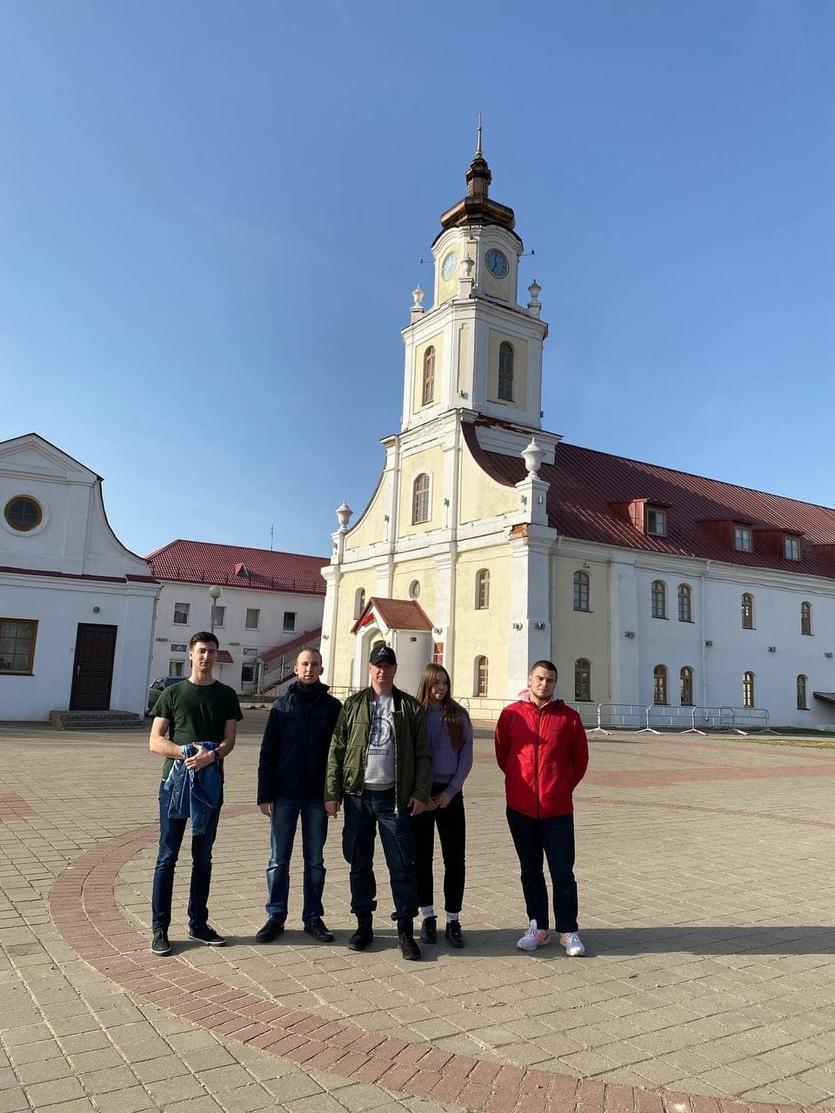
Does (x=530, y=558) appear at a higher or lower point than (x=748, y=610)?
higher

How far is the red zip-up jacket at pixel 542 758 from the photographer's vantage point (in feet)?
19.0

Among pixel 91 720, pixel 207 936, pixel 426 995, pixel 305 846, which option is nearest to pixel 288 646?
pixel 91 720

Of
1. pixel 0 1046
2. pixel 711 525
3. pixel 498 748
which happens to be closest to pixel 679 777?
pixel 498 748

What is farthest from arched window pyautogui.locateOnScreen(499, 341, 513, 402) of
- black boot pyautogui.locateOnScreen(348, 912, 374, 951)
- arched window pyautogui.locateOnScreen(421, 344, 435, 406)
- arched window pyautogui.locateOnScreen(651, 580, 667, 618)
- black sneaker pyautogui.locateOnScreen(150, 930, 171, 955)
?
black sneaker pyautogui.locateOnScreen(150, 930, 171, 955)

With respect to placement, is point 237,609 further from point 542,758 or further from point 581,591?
point 542,758

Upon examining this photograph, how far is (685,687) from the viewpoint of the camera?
36875mm

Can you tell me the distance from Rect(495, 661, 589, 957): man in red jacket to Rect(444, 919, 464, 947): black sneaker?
419 mm

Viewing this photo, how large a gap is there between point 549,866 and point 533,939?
0.49 m

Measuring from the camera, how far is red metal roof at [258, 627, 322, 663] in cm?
5291

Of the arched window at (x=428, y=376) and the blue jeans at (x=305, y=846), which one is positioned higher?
the arched window at (x=428, y=376)

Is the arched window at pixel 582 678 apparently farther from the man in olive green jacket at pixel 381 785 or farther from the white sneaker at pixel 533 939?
the man in olive green jacket at pixel 381 785

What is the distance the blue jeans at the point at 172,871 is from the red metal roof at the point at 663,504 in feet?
96.6

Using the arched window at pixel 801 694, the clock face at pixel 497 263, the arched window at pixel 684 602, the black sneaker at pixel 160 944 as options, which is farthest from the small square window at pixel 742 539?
the black sneaker at pixel 160 944

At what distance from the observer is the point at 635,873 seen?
26.1 ft
